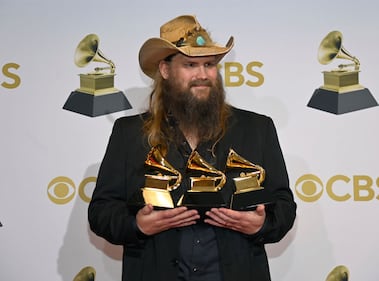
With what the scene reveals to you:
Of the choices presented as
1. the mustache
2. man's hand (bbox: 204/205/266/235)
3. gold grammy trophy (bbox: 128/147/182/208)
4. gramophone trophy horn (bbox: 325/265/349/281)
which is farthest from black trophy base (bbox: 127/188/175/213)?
gramophone trophy horn (bbox: 325/265/349/281)

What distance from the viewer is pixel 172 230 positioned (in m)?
2.04

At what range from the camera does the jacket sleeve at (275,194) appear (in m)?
2.01

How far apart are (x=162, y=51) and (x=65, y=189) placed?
2.72 feet

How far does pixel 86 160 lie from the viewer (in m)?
2.71

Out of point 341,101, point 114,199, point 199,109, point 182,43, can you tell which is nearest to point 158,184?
point 114,199

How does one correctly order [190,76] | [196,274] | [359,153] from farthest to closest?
[359,153], [190,76], [196,274]

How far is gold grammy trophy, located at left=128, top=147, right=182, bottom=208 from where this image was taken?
6.36 ft

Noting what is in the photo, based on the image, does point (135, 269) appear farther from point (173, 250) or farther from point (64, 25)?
point (64, 25)

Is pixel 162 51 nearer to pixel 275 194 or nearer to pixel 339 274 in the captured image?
pixel 275 194

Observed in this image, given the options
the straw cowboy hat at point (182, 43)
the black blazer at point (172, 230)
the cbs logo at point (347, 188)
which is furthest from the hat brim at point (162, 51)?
the cbs logo at point (347, 188)

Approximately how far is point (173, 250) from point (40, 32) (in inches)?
50.0

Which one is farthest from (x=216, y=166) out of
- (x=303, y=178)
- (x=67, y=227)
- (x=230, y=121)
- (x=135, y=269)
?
(x=67, y=227)

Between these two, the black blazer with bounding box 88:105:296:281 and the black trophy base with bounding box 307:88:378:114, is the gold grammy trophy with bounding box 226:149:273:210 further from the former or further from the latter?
the black trophy base with bounding box 307:88:378:114

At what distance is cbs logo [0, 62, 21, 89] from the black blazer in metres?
0.73
